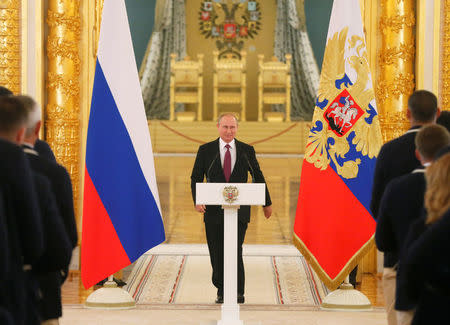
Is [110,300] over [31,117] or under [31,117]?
under

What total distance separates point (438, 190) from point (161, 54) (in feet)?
71.0

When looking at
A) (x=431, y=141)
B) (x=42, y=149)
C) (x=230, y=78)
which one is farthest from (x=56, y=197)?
(x=230, y=78)

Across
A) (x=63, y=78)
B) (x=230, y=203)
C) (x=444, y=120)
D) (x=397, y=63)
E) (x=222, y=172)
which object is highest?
(x=397, y=63)

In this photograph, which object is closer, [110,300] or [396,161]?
[396,161]

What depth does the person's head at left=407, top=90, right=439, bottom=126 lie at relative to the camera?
4.81 meters

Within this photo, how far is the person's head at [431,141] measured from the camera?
3.78 meters

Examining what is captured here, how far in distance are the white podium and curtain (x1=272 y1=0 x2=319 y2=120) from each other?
1766cm

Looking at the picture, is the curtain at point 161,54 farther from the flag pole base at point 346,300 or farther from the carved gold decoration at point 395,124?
the flag pole base at point 346,300

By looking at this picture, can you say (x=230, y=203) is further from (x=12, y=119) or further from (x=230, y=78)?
(x=230, y=78)

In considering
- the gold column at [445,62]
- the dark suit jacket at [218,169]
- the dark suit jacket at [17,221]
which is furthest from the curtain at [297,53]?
the dark suit jacket at [17,221]

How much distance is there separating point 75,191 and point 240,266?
2.36 metres

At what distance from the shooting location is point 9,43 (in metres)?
8.89

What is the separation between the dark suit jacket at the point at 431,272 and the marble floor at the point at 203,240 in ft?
12.5

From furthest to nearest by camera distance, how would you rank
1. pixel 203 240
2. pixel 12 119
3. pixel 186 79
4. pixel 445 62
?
pixel 186 79 < pixel 203 240 < pixel 445 62 < pixel 12 119
